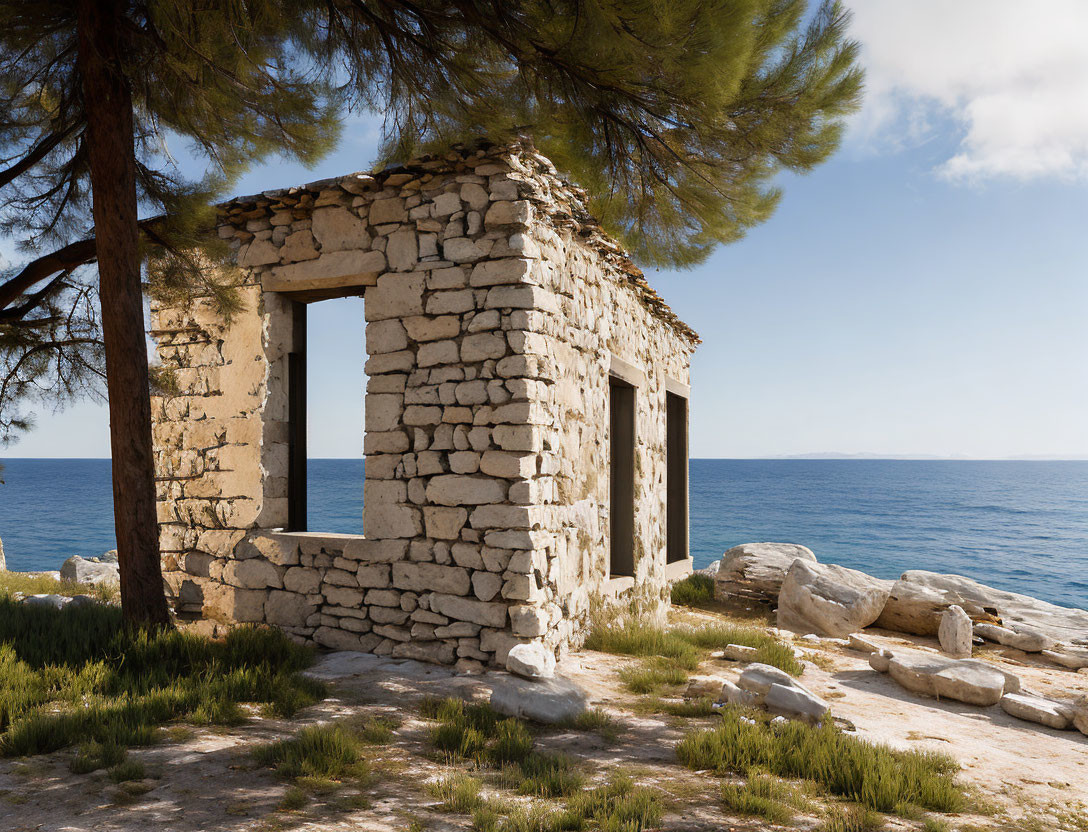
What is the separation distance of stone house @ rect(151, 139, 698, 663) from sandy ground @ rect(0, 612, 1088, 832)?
69 cm

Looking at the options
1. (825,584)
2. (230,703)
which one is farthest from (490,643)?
(825,584)

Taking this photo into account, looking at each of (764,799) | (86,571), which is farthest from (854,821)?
(86,571)

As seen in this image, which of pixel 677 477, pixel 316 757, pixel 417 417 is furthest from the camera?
pixel 677 477

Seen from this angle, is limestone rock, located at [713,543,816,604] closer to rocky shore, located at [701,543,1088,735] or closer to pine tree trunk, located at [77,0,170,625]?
rocky shore, located at [701,543,1088,735]

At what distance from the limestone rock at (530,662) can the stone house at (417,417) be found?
0.58 feet

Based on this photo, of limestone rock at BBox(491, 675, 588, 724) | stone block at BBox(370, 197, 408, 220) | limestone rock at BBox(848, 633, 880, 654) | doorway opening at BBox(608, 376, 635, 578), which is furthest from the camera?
doorway opening at BBox(608, 376, 635, 578)

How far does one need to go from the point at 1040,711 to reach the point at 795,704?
216 centimetres

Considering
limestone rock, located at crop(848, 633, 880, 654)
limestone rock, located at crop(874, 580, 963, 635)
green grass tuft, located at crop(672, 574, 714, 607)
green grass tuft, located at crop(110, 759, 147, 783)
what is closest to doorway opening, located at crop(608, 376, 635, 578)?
limestone rock, located at crop(848, 633, 880, 654)

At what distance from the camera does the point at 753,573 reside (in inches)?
387

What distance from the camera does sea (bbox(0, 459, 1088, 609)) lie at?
31.2m

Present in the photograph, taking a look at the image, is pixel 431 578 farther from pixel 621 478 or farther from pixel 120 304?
pixel 120 304

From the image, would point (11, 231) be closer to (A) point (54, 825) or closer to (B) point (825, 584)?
(A) point (54, 825)

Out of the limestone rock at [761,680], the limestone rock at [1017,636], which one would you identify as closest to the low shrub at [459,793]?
the limestone rock at [761,680]

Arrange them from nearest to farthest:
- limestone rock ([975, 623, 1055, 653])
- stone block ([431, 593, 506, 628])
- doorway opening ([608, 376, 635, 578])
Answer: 1. stone block ([431, 593, 506, 628])
2. doorway opening ([608, 376, 635, 578])
3. limestone rock ([975, 623, 1055, 653])
